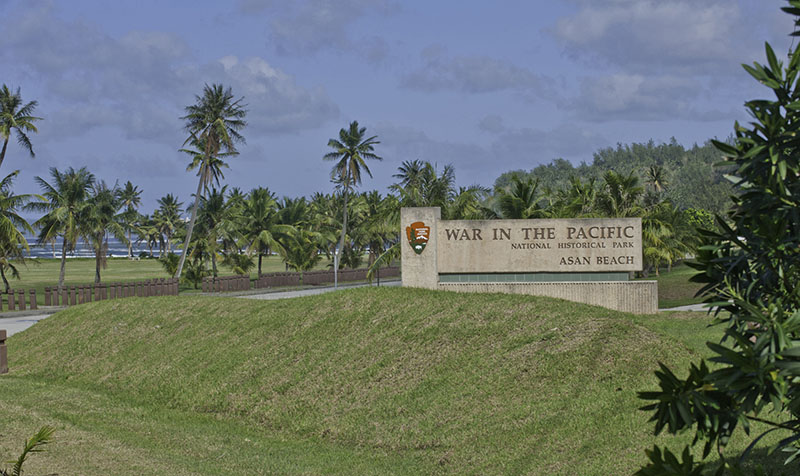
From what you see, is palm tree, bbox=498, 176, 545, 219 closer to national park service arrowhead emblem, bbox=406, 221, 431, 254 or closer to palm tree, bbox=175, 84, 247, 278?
national park service arrowhead emblem, bbox=406, 221, 431, 254

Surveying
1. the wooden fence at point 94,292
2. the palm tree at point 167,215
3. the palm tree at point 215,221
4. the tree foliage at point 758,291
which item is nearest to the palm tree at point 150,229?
the palm tree at point 167,215

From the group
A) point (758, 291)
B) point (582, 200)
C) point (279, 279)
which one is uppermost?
point (582, 200)

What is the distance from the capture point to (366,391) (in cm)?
1502

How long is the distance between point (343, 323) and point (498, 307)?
3.92 meters

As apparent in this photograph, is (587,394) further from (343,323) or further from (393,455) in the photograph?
(343,323)

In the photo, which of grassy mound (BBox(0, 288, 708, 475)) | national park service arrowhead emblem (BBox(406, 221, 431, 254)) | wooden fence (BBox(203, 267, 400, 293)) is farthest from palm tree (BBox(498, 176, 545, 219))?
wooden fence (BBox(203, 267, 400, 293))

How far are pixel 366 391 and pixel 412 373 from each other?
101cm

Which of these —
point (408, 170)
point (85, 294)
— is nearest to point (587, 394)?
point (85, 294)

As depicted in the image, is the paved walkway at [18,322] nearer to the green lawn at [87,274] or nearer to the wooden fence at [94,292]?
the wooden fence at [94,292]

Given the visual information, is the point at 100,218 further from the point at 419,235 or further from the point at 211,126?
the point at 419,235

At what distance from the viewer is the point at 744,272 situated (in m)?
4.41

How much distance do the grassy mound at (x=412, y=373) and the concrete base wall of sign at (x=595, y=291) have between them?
196 centimetres

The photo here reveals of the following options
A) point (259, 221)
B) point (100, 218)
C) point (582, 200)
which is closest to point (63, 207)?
point (100, 218)

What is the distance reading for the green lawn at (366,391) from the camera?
11523mm
